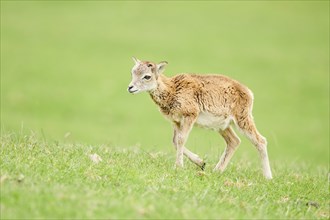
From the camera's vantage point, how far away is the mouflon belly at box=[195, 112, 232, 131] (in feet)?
42.5

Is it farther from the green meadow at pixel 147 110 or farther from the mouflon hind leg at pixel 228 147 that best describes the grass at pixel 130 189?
the mouflon hind leg at pixel 228 147

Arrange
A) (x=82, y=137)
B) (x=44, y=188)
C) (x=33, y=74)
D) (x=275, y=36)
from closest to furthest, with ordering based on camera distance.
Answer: (x=44, y=188)
(x=82, y=137)
(x=33, y=74)
(x=275, y=36)

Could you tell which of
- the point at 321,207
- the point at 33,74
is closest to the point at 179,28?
the point at 33,74

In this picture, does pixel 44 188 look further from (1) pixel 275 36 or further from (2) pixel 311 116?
(1) pixel 275 36

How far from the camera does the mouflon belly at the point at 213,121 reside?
42.5 ft

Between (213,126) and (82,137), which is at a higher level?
(213,126)

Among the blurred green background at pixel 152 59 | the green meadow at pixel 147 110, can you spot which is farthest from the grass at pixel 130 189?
the blurred green background at pixel 152 59

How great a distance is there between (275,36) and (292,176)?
115 ft

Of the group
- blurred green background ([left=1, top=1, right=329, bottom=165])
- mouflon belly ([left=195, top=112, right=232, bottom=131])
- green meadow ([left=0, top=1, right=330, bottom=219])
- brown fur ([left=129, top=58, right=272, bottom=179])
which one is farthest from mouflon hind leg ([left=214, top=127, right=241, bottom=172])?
blurred green background ([left=1, top=1, right=329, bottom=165])

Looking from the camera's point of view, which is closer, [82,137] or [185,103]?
[185,103]

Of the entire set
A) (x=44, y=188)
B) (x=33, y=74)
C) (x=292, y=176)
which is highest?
(x=44, y=188)

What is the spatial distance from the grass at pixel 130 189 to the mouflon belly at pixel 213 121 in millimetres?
884

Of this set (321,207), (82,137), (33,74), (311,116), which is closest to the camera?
(321,207)

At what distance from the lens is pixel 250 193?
1041 centimetres
